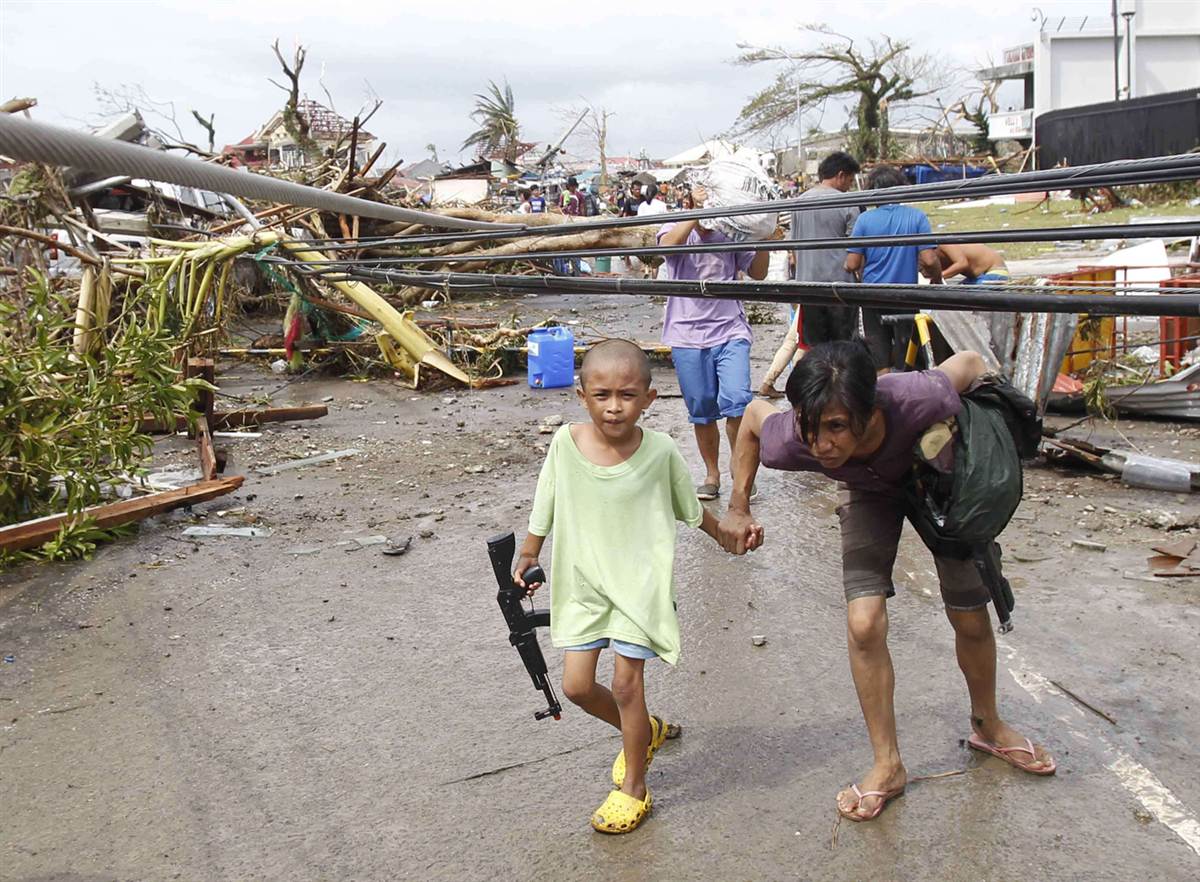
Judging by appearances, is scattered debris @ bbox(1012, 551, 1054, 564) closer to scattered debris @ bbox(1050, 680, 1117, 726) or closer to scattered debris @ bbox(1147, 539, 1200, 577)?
scattered debris @ bbox(1147, 539, 1200, 577)

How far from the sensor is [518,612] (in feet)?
11.1

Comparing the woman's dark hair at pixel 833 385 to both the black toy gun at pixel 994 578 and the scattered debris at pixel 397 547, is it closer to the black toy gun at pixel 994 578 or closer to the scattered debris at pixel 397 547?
the black toy gun at pixel 994 578

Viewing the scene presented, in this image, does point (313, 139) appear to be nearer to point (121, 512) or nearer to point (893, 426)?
point (121, 512)

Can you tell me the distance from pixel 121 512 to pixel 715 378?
133 inches

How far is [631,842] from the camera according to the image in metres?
3.24

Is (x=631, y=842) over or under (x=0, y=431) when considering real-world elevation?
under

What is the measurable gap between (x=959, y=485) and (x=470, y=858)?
5.60 feet

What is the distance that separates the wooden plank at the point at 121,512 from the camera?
19.1 ft

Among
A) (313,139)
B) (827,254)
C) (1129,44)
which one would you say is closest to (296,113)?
(313,139)

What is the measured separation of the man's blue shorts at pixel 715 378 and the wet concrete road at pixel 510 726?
2.54 feet

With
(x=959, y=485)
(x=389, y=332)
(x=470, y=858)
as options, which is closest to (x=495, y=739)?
(x=470, y=858)

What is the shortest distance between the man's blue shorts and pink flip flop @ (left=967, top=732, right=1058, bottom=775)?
293 centimetres

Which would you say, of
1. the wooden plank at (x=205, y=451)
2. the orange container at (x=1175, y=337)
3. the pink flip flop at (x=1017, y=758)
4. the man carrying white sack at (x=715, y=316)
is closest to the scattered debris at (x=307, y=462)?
the wooden plank at (x=205, y=451)

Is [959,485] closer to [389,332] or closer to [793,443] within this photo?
[793,443]
